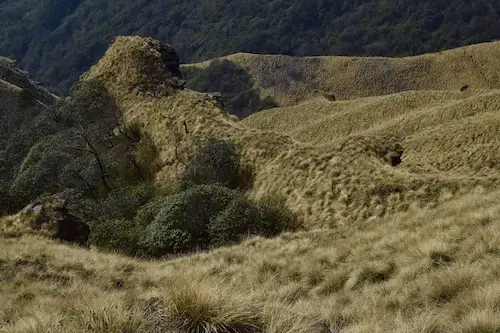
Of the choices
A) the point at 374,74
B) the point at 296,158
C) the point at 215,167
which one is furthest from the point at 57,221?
the point at 374,74

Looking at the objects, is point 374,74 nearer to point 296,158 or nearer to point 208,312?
point 296,158

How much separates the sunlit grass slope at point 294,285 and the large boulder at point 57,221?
Answer: 454cm

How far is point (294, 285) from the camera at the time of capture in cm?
1115

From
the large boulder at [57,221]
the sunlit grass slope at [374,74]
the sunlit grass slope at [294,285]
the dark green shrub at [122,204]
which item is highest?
the sunlit grass slope at [294,285]

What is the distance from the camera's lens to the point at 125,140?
44.8m

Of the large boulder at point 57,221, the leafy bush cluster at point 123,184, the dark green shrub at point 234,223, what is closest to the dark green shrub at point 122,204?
the leafy bush cluster at point 123,184

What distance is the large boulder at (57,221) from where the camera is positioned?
23.9 meters

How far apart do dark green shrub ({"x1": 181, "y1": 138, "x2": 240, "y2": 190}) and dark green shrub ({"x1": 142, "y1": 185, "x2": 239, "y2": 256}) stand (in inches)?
211

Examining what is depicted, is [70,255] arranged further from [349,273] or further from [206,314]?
[206,314]

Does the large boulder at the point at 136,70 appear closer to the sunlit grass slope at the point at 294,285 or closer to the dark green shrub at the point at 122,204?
the dark green shrub at the point at 122,204

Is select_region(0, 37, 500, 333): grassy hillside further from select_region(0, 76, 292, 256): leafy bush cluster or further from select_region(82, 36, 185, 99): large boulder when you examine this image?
select_region(0, 76, 292, 256): leafy bush cluster

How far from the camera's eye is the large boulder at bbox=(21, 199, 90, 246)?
78.3 ft

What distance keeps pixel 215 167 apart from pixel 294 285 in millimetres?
23517

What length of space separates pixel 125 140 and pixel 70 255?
2751cm
